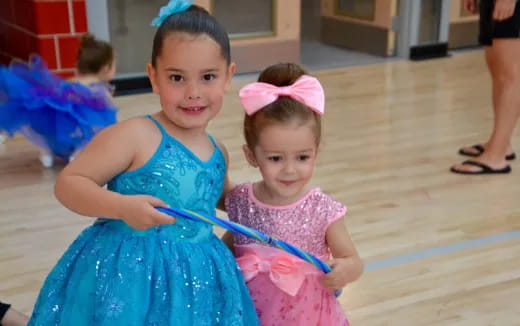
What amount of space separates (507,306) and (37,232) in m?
1.57

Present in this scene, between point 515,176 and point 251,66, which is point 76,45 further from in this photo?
point 515,176

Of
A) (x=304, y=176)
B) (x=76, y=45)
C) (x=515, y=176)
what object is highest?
(x=304, y=176)

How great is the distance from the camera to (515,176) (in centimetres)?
319

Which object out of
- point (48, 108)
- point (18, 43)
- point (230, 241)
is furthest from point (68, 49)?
point (230, 241)

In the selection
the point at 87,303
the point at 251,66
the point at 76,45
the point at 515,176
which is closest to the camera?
the point at 87,303

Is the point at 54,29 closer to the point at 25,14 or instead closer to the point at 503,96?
the point at 25,14

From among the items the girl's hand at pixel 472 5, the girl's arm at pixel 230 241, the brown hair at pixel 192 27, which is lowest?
the girl's arm at pixel 230 241

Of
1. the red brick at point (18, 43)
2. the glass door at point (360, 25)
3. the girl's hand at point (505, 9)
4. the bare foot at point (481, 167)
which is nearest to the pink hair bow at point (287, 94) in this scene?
the girl's hand at point (505, 9)

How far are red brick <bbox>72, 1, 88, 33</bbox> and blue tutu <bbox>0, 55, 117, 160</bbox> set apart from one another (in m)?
1.09

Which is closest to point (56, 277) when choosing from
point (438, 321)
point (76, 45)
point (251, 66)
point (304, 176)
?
point (304, 176)

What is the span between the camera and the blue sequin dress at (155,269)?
1.33m

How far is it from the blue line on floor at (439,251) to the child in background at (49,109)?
4.84ft

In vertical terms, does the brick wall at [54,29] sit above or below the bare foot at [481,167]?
above

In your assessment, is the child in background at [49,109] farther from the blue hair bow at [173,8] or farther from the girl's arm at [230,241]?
the blue hair bow at [173,8]
